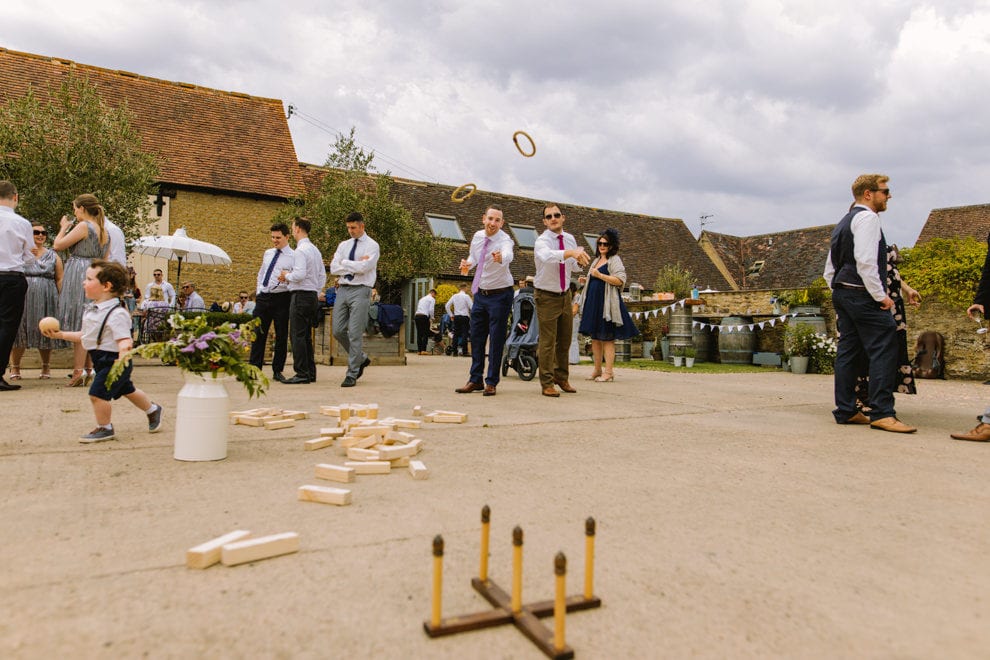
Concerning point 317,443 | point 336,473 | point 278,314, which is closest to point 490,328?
point 278,314

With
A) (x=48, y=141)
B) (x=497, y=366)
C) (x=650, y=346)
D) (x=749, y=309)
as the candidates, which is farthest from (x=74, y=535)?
(x=749, y=309)

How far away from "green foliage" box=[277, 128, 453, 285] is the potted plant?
631 inches

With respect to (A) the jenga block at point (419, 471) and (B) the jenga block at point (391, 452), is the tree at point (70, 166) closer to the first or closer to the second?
(B) the jenga block at point (391, 452)

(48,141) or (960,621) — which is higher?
(48,141)

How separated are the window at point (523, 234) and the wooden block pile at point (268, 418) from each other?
2170cm

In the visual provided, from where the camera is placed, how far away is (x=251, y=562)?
1.99m

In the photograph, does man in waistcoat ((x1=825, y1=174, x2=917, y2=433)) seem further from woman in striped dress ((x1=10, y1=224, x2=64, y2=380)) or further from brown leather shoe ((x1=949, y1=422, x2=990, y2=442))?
woman in striped dress ((x1=10, y1=224, x2=64, y2=380))

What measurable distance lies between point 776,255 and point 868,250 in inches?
1182

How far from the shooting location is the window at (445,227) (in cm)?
2459

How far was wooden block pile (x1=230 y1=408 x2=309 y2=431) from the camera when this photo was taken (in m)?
4.46

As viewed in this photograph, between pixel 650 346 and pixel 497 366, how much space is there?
10288 millimetres

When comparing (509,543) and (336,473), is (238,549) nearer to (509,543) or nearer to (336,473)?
(509,543)

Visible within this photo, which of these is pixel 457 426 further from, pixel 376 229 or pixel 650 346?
pixel 376 229

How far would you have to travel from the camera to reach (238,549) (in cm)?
197
